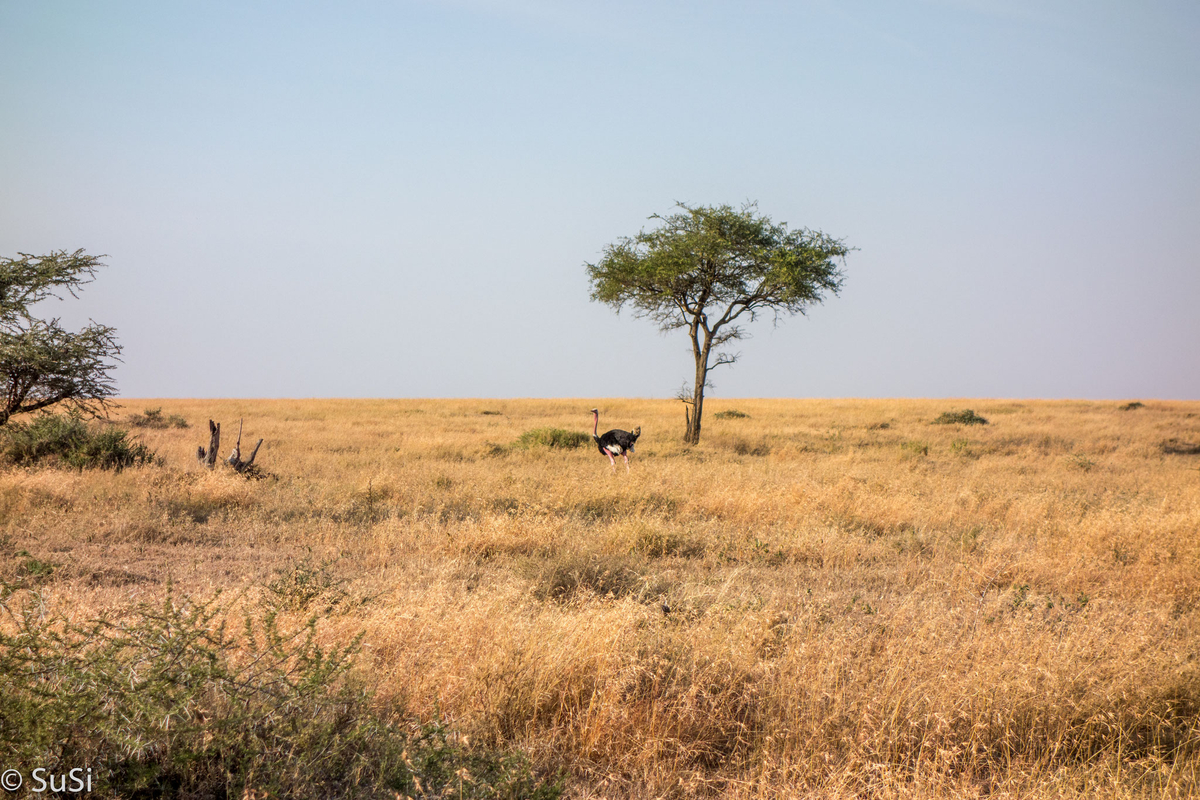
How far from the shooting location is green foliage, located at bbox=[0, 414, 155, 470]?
41.5ft

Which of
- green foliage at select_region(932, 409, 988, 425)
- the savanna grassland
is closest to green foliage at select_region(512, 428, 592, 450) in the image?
the savanna grassland

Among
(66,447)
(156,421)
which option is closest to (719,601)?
(66,447)

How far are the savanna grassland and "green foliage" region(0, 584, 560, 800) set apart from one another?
56 cm

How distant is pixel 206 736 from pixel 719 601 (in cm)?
403

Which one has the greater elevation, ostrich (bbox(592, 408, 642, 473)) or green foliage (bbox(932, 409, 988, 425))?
green foliage (bbox(932, 409, 988, 425))

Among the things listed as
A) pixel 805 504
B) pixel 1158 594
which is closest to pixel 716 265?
pixel 805 504

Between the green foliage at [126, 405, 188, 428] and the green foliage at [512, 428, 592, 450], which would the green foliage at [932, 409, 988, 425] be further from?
the green foliage at [126, 405, 188, 428]

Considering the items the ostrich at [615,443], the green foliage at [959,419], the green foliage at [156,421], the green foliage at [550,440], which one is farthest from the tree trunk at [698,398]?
the green foliage at [156,421]

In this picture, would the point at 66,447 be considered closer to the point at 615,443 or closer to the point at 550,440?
the point at 615,443

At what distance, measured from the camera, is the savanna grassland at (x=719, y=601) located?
402 cm

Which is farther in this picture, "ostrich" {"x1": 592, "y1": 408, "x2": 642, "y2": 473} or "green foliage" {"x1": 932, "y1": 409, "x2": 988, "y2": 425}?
"green foliage" {"x1": 932, "y1": 409, "x2": 988, "y2": 425}

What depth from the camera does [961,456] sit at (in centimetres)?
1961

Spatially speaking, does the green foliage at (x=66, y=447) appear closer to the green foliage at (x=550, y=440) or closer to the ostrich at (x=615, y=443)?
the green foliage at (x=550, y=440)

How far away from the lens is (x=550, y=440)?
20.8 m
